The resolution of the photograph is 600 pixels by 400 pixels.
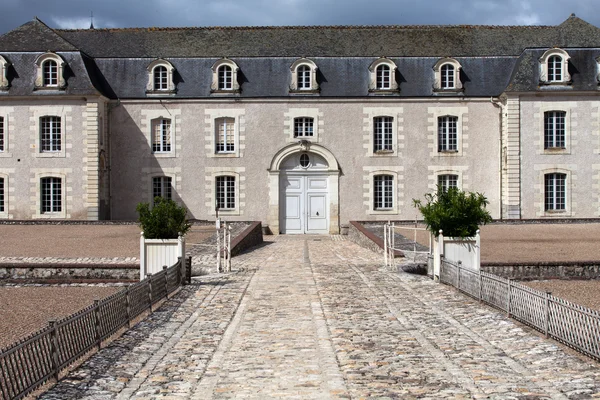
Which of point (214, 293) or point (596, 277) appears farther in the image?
point (596, 277)

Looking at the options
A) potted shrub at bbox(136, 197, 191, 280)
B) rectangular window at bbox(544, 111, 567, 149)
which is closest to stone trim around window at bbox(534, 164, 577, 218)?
rectangular window at bbox(544, 111, 567, 149)

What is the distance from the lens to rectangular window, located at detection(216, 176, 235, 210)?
94.2 feet

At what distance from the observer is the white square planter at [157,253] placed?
13195mm

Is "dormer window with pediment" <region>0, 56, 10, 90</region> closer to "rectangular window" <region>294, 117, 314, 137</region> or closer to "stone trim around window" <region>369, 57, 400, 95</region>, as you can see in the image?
"rectangular window" <region>294, 117, 314, 137</region>

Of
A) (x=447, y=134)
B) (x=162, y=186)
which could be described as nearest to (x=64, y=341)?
(x=162, y=186)

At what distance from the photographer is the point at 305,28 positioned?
3084cm

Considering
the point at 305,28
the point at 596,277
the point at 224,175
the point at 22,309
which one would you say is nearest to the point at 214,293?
the point at 22,309

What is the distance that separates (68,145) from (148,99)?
3383 millimetres

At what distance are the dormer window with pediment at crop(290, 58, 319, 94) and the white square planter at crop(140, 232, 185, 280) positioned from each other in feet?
53.1

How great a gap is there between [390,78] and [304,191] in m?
5.33

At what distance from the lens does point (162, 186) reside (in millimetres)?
28672

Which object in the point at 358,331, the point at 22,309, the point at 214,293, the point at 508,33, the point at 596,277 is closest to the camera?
the point at 358,331

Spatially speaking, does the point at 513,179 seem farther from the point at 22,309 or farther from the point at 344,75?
the point at 22,309

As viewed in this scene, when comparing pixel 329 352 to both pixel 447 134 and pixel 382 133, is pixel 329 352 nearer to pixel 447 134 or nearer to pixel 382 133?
pixel 382 133
